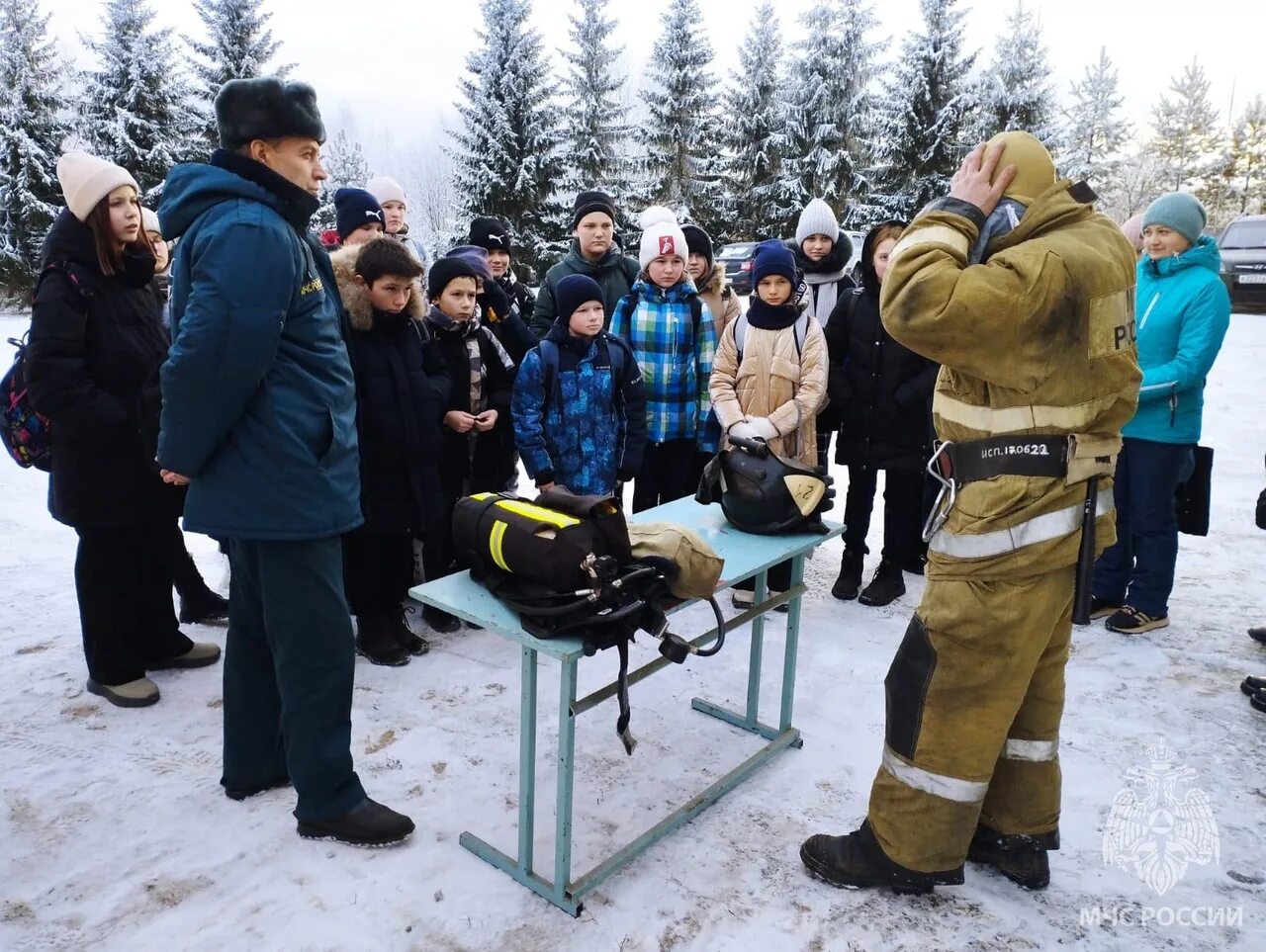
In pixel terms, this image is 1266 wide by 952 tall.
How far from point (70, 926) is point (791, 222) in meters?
26.5

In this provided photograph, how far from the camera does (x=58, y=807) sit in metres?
2.97

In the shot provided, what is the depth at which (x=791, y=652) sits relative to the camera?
351 centimetres

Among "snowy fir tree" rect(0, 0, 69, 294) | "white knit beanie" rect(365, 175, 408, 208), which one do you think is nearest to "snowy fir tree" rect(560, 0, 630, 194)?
"snowy fir tree" rect(0, 0, 69, 294)

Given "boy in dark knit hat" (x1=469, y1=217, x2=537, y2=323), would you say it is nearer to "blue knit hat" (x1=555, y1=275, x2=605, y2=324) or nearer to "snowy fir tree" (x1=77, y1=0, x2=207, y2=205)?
"blue knit hat" (x1=555, y1=275, x2=605, y2=324)

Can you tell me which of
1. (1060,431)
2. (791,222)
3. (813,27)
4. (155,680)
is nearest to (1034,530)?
(1060,431)

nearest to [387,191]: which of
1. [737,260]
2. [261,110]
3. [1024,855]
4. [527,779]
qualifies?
[261,110]

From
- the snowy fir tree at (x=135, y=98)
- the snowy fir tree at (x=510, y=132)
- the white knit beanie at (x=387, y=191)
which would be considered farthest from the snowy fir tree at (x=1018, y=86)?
the white knit beanie at (x=387, y=191)

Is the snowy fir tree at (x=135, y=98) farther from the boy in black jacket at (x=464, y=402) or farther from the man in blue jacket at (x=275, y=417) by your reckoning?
the man in blue jacket at (x=275, y=417)

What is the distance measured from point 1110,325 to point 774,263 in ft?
8.19

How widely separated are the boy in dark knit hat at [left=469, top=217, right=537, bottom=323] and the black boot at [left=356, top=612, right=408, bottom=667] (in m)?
2.37

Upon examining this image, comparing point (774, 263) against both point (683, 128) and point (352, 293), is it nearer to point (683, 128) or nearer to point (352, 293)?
point (352, 293)

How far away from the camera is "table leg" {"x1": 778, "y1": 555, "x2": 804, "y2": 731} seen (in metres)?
3.49

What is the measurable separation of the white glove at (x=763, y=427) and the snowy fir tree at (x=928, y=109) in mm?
23211

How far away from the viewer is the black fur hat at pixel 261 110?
2455 mm
